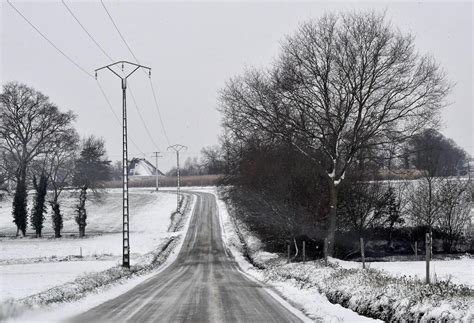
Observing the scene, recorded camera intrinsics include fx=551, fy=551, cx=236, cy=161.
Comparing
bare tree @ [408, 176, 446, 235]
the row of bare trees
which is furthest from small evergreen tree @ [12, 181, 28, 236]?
bare tree @ [408, 176, 446, 235]

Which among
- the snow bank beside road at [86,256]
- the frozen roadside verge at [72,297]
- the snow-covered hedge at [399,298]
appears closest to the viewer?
the snow-covered hedge at [399,298]

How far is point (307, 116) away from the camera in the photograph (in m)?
37.8

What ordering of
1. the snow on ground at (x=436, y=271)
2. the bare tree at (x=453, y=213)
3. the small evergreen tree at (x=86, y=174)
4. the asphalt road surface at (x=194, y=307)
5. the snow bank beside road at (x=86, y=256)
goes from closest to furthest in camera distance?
1. the asphalt road surface at (x=194, y=307)
2. the snow bank beside road at (x=86, y=256)
3. the snow on ground at (x=436, y=271)
4. the bare tree at (x=453, y=213)
5. the small evergreen tree at (x=86, y=174)

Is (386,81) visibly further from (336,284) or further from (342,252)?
(336,284)

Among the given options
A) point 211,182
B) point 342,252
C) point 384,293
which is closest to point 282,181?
point 342,252

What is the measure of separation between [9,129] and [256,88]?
33.0m

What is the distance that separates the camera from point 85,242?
2303 inches

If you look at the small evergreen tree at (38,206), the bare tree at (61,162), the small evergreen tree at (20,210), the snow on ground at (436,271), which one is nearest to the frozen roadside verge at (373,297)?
the snow on ground at (436,271)

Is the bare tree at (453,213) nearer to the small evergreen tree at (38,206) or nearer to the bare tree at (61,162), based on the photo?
the bare tree at (61,162)

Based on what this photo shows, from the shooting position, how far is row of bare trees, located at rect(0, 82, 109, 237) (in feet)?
195

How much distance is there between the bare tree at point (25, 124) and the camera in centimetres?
5888

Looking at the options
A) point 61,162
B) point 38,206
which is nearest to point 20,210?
point 38,206

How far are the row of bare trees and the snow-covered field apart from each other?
4.55 meters

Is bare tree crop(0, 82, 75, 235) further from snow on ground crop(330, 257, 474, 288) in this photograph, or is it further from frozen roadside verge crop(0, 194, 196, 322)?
snow on ground crop(330, 257, 474, 288)
